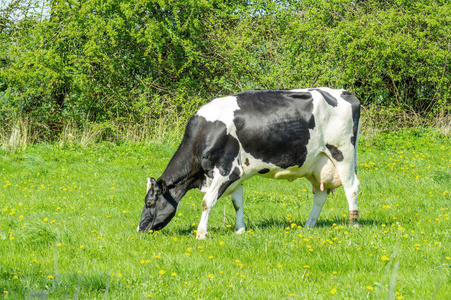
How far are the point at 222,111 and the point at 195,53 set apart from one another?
10.1m

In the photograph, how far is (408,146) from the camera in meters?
14.2

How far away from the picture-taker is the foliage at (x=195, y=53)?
1539 centimetres

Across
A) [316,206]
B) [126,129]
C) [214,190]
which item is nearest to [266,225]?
[316,206]

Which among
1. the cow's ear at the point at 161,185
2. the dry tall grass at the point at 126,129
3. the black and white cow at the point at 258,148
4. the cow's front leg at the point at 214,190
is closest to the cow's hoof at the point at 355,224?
the black and white cow at the point at 258,148

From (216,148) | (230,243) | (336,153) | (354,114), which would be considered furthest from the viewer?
(354,114)

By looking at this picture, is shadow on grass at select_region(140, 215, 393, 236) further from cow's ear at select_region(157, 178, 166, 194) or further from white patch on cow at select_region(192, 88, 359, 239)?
cow's ear at select_region(157, 178, 166, 194)

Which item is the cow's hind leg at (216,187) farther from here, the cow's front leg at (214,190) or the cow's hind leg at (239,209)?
the cow's hind leg at (239,209)

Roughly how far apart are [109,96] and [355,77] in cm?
808

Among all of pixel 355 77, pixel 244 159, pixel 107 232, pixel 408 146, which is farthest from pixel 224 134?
pixel 355 77

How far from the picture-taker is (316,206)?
7125mm

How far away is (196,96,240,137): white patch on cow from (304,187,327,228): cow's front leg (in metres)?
1.65

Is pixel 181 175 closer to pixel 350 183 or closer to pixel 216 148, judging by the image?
pixel 216 148

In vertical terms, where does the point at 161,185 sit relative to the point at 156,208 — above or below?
above

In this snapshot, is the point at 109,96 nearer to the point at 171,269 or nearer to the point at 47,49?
the point at 47,49
